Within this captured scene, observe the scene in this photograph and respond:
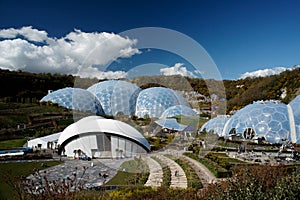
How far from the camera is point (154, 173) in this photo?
1287 centimetres

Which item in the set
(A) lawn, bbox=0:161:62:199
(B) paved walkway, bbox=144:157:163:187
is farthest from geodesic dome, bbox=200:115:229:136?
(A) lawn, bbox=0:161:62:199

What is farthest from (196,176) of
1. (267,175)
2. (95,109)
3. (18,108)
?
(18,108)

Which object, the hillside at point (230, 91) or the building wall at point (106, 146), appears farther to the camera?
the hillside at point (230, 91)

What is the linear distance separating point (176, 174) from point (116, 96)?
19.3 metres

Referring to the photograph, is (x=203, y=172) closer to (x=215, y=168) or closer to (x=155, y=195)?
(x=215, y=168)

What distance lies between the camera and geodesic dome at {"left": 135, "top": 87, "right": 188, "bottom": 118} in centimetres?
3494

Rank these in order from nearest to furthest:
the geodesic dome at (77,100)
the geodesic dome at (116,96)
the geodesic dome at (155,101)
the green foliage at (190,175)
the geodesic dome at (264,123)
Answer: the green foliage at (190,175)
the geodesic dome at (264,123)
the geodesic dome at (116,96)
the geodesic dome at (77,100)
the geodesic dome at (155,101)

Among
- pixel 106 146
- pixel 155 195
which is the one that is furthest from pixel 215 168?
pixel 106 146

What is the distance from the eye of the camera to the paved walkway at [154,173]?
11083mm

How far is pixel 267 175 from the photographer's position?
7.45 metres

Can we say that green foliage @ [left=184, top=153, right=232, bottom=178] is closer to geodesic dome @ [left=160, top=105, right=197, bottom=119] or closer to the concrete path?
the concrete path

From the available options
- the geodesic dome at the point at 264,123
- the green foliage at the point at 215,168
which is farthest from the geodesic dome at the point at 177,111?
the green foliage at the point at 215,168

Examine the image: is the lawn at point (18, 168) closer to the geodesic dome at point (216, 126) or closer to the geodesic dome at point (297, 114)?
the geodesic dome at point (216, 126)

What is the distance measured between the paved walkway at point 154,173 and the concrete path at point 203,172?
175 centimetres
